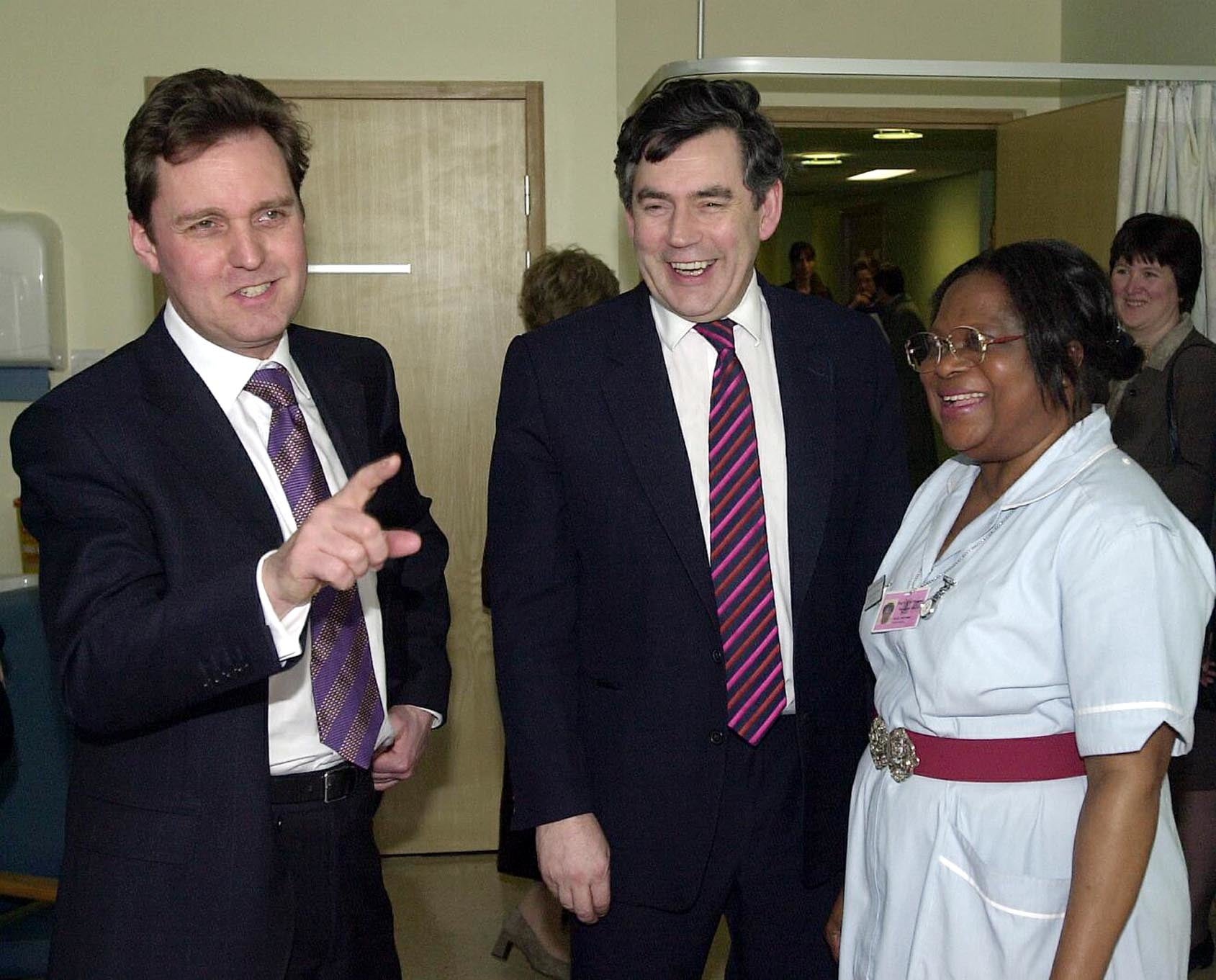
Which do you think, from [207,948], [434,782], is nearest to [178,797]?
[207,948]

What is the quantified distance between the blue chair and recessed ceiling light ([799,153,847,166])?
7261 millimetres

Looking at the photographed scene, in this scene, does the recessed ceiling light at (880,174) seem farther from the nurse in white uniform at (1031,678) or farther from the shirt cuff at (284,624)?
the shirt cuff at (284,624)

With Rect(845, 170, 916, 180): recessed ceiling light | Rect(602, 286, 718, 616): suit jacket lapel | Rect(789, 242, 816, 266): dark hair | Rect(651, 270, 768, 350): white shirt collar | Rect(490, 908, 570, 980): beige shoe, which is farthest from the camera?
Rect(845, 170, 916, 180): recessed ceiling light

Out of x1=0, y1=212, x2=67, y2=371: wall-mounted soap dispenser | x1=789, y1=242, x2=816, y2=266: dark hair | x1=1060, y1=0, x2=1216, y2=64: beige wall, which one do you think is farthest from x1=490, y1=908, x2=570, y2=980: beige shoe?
x1=789, y1=242, x2=816, y2=266: dark hair

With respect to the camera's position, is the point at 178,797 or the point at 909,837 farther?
the point at 909,837

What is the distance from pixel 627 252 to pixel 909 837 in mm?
2900

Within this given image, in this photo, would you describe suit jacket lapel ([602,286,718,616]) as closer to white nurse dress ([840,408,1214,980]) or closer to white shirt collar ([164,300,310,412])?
white nurse dress ([840,408,1214,980])

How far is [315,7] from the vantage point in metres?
4.00

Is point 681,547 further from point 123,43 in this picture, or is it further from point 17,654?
point 123,43

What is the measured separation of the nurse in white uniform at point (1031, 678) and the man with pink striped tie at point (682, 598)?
15 cm

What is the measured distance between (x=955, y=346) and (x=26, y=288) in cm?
317

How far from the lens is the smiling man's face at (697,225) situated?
6.02 feet

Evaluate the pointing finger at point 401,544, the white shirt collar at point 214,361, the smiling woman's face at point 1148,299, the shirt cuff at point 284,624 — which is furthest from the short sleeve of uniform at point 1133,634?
the smiling woman's face at point 1148,299

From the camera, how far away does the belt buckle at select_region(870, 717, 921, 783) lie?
164cm
